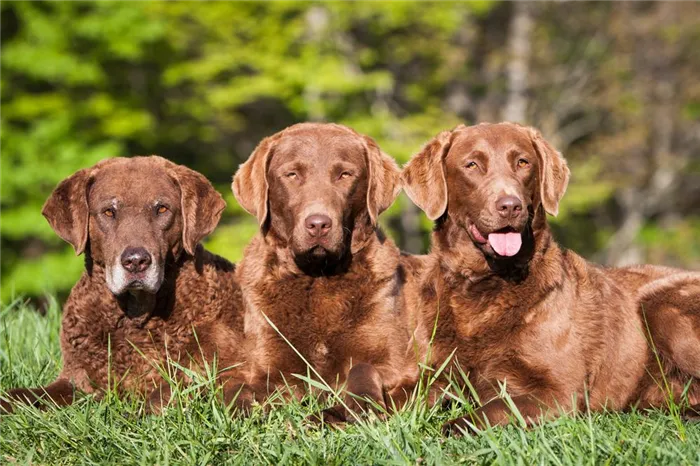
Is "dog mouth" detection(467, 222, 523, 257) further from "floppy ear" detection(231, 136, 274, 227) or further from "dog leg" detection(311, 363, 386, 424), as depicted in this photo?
"floppy ear" detection(231, 136, 274, 227)

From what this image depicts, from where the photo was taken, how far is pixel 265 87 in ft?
67.6

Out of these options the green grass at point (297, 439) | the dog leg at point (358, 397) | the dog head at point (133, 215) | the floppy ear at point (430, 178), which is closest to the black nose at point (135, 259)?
the dog head at point (133, 215)

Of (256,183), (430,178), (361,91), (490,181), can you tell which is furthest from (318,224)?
(361,91)

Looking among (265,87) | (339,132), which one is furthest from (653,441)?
(265,87)

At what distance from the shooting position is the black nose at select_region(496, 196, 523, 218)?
4.83 metres

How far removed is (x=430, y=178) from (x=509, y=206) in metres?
0.72

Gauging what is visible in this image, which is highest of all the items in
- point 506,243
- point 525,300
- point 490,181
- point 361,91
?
point 490,181

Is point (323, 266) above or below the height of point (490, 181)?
below

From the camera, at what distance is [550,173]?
5.31 m

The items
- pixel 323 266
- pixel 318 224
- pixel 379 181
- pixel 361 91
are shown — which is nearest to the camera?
pixel 318 224

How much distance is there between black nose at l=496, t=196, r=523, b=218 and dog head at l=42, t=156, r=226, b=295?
5.86 feet

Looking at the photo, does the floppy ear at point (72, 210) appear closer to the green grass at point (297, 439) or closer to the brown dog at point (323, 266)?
the brown dog at point (323, 266)

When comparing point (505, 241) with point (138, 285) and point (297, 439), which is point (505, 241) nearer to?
point (297, 439)

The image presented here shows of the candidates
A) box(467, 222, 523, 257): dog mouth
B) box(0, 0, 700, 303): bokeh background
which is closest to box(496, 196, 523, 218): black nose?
box(467, 222, 523, 257): dog mouth
